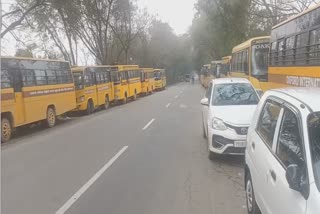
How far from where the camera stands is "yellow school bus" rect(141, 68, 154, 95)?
46531mm

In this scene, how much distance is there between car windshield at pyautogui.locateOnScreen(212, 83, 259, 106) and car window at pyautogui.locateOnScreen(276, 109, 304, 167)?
6786 millimetres

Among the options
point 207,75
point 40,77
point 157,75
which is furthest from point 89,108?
point 157,75

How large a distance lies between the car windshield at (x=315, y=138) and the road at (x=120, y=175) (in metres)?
2.93

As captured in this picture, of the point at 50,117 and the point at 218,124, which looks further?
the point at 50,117

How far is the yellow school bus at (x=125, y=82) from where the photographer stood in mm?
35125

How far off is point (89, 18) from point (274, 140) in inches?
1658

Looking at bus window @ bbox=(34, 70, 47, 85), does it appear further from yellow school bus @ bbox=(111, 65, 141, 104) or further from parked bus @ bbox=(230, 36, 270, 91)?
yellow school bus @ bbox=(111, 65, 141, 104)

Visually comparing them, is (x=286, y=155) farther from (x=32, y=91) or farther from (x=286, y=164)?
Answer: (x=32, y=91)

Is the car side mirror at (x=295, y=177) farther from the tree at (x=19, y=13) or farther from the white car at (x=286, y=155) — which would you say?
the tree at (x=19, y=13)

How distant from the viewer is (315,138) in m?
4.37

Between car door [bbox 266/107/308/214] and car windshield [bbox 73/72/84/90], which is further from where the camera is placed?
car windshield [bbox 73/72/84/90]

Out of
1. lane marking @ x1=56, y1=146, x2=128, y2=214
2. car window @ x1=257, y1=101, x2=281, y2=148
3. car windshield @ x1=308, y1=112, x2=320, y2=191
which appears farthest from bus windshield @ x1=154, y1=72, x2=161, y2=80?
car windshield @ x1=308, y1=112, x2=320, y2=191

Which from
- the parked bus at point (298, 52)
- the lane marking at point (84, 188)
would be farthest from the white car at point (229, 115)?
the lane marking at point (84, 188)

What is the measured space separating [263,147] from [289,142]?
0.97 m
